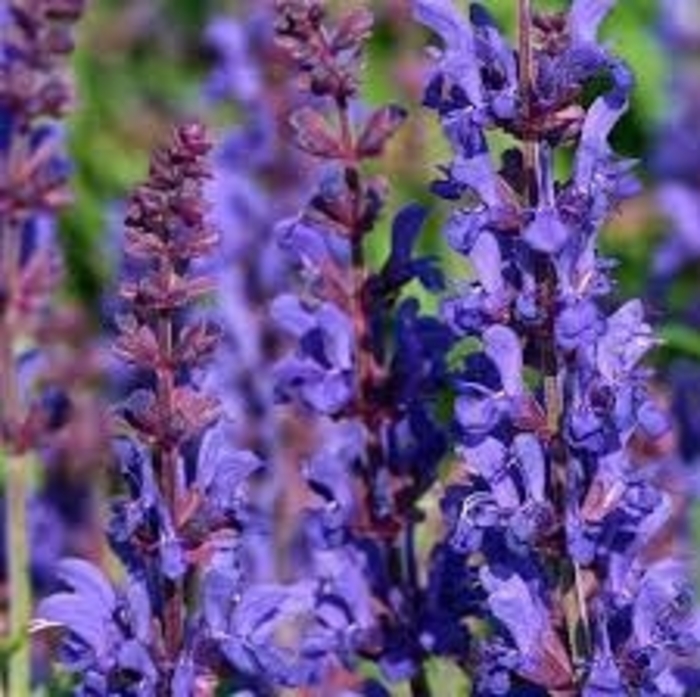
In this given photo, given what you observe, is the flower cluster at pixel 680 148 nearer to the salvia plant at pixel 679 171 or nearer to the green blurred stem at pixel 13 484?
the salvia plant at pixel 679 171

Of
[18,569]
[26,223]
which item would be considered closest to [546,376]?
[18,569]

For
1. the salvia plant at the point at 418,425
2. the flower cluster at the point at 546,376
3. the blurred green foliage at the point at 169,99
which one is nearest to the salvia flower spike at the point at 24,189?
the salvia plant at the point at 418,425

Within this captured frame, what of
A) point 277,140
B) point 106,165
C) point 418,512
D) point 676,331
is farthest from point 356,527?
point 106,165

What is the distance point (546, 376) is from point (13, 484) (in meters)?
1.59

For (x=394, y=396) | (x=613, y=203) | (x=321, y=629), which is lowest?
(x=321, y=629)

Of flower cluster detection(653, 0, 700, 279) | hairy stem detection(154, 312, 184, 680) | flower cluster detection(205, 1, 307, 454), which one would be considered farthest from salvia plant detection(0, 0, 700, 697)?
flower cluster detection(653, 0, 700, 279)

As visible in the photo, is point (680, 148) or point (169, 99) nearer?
point (680, 148)

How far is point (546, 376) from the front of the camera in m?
3.45

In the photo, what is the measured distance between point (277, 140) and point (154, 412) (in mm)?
3416

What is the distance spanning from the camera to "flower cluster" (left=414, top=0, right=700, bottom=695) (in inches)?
134

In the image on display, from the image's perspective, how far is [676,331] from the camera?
5.23 meters

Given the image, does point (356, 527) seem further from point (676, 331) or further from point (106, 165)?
point (106, 165)

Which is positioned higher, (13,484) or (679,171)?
(679,171)

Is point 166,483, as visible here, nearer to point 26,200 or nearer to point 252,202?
point 26,200
